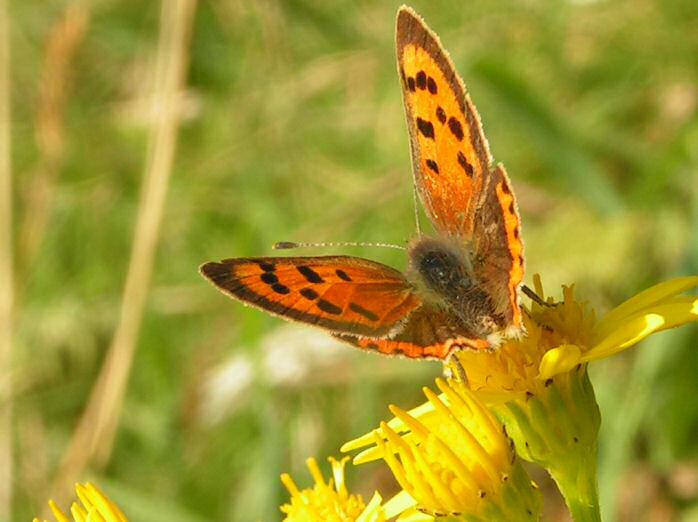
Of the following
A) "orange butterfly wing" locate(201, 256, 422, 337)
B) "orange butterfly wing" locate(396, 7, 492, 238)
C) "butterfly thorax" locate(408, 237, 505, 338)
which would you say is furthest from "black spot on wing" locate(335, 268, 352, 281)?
"orange butterfly wing" locate(396, 7, 492, 238)

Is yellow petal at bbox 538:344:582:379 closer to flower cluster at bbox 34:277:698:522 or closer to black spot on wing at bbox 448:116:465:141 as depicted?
flower cluster at bbox 34:277:698:522

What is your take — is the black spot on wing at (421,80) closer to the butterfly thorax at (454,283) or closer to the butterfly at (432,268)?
the butterfly at (432,268)

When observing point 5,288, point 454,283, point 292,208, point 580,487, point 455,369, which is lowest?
point 580,487

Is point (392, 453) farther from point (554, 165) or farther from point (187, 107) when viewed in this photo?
point (187, 107)

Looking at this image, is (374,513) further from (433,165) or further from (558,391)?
(433,165)

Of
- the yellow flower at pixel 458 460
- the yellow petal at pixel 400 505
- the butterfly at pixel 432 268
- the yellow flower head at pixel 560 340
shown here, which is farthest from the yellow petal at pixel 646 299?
the yellow petal at pixel 400 505

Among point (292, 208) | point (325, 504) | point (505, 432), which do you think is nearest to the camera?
point (505, 432)

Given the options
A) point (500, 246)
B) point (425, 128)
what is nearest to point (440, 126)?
point (425, 128)
